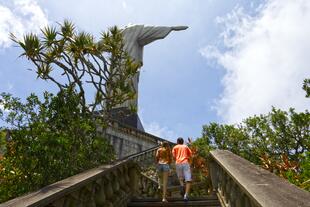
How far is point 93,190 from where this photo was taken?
16.9ft

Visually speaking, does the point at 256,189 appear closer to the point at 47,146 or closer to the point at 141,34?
the point at 47,146

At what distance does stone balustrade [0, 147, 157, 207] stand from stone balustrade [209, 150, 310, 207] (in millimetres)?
1683

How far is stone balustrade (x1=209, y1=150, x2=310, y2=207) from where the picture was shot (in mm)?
2754

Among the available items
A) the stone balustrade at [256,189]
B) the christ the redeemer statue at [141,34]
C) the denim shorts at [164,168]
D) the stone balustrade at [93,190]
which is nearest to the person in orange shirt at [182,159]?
the denim shorts at [164,168]

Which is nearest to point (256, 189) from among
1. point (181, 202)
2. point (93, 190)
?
point (93, 190)

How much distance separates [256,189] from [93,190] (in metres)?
2.57

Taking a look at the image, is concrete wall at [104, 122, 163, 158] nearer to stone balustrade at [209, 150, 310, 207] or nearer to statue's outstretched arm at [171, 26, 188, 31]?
statue's outstretched arm at [171, 26, 188, 31]

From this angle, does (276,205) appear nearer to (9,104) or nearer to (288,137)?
(9,104)

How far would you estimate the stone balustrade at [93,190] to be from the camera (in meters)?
3.45

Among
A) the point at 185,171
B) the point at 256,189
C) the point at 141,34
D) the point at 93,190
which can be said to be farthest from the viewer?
the point at 141,34

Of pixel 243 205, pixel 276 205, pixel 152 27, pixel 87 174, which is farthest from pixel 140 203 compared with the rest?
pixel 152 27

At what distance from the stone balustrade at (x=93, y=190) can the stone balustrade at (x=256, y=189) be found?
1.68m

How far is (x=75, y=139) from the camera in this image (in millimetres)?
8344

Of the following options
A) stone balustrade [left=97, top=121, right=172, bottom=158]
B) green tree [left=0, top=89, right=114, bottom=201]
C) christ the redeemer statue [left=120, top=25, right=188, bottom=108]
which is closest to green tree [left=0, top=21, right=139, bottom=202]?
green tree [left=0, top=89, right=114, bottom=201]
